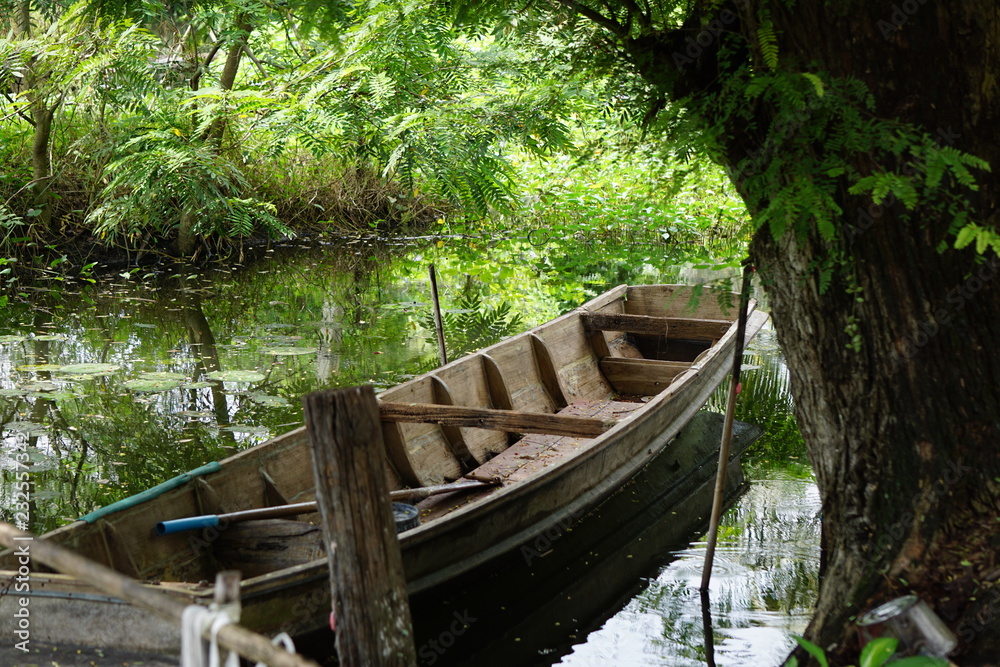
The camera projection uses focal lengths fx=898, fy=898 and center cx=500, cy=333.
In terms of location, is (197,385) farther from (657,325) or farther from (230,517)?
(657,325)

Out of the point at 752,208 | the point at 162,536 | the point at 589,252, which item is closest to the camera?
the point at 752,208

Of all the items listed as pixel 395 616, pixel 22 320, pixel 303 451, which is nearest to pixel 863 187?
pixel 395 616

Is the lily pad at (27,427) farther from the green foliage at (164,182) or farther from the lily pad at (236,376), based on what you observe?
the green foliage at (164,182)

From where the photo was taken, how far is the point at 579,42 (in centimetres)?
366

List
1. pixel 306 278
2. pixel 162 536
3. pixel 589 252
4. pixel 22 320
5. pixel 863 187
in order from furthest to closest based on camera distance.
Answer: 1. pixel 589 252
2. pixel 306 278
3. pixel 22 320
4. pixel 162 536
5. pixel 863 187

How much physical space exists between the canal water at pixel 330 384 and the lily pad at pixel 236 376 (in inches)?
0.8

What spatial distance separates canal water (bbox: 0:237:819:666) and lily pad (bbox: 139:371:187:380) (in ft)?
0.05

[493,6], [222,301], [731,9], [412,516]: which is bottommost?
[412,516]

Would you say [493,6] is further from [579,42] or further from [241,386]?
[241,386]

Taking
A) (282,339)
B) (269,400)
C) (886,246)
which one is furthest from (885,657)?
(282,339)

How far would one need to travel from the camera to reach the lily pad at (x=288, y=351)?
8180 millimetres

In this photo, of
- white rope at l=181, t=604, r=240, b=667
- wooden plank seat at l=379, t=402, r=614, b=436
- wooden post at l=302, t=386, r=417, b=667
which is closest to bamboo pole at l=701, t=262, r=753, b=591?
wooden plank seat at l=379, t=402, r=614, b=436

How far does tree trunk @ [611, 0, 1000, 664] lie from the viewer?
9.29 ft

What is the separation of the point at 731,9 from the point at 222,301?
8219mm
